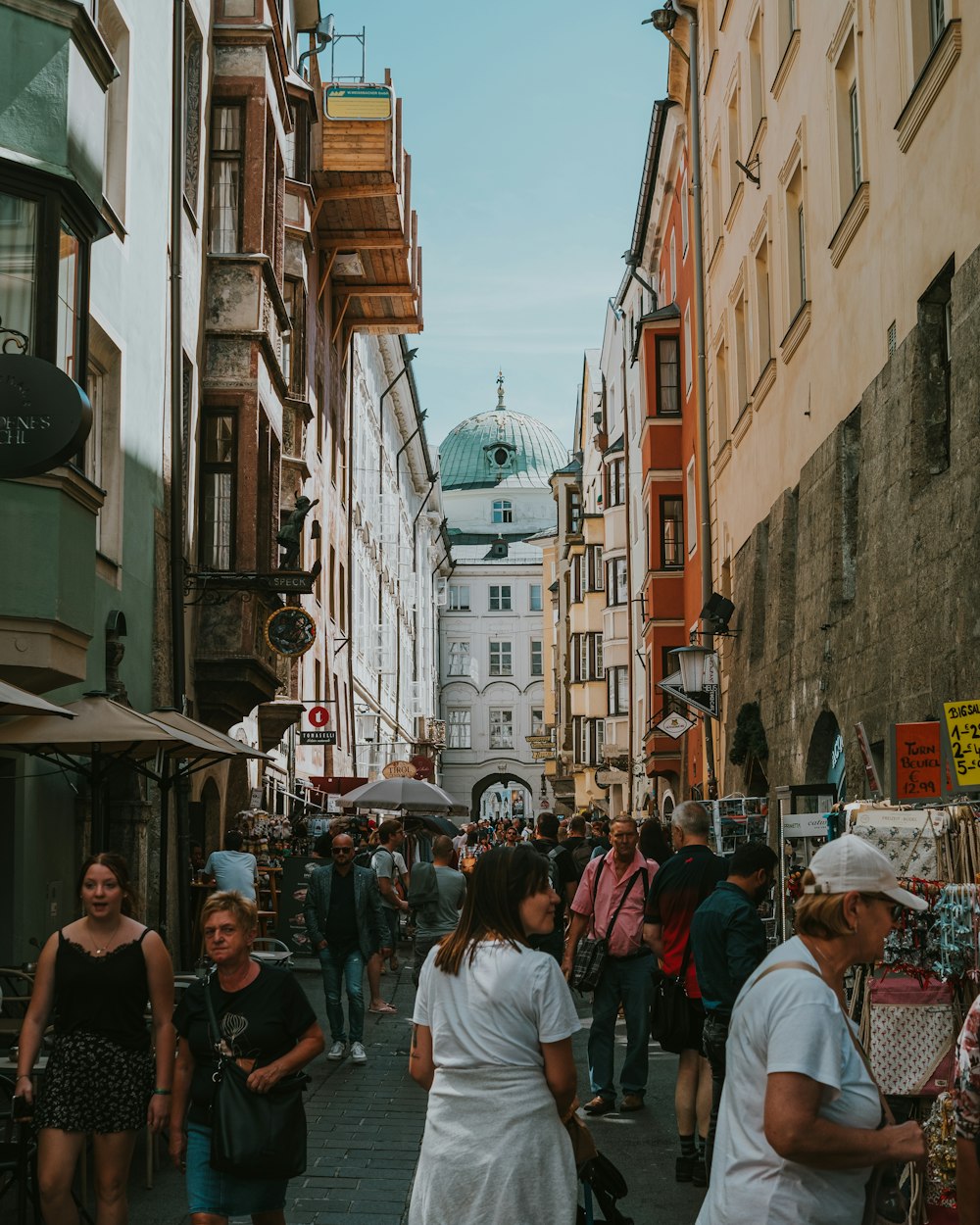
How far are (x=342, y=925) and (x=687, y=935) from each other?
439 centimetres

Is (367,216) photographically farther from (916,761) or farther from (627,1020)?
(916,761)

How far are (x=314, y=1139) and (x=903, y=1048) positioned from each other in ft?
12.8

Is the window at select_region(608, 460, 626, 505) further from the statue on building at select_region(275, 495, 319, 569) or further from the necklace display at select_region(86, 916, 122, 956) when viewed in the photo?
the necklace display at select_region(86, 916, 122, 956)

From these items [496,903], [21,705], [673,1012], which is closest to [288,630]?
[21,705]

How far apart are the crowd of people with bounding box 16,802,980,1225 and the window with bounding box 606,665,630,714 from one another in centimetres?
3819

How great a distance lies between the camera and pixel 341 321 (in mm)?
40094

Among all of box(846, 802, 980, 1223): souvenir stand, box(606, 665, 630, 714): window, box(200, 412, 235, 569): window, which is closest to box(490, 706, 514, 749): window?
box(606, 665, 630, 714): window

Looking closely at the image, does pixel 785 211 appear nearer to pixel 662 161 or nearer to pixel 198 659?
pixel 198 659

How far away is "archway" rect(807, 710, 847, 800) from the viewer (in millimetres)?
16625

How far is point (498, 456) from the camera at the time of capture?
111 meters

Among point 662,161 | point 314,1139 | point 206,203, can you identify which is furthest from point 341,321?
point 314,1139

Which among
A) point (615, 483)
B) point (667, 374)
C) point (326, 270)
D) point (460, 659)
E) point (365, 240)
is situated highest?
point (365, 240)

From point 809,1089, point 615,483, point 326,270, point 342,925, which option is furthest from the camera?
point 615,483

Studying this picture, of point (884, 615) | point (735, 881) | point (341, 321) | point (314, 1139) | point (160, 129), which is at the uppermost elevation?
point (341, 321)
